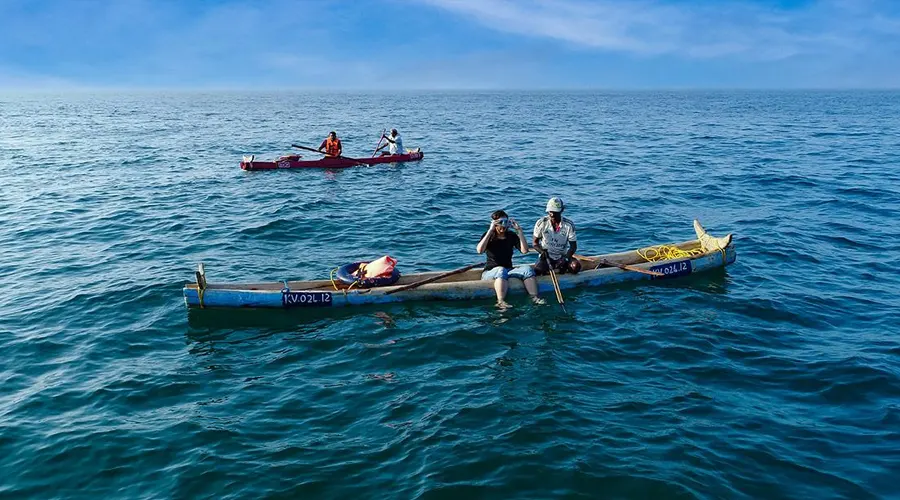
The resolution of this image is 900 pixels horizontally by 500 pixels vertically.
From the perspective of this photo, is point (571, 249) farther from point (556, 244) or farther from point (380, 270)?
point (380, 270)

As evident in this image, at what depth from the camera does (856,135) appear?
180 ft

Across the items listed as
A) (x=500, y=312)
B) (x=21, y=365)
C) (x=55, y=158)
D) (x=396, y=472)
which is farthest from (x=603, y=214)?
(x=55, y=158)

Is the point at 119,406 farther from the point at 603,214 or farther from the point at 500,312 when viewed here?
the point at 603,214

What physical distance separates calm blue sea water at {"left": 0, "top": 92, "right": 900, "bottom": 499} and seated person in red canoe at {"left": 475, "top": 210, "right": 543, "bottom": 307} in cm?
56

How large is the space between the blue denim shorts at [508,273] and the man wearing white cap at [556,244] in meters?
0.56

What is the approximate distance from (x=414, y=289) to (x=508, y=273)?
91.8 inches

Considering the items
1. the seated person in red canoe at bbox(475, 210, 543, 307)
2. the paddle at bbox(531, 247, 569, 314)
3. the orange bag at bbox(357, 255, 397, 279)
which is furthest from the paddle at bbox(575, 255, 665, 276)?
the orange bag at bbox(357, 255, 397, 279)

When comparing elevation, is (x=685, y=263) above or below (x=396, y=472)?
A: above

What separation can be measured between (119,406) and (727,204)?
23672mm

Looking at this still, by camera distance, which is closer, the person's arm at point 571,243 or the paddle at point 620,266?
the person's arm at point 571,243

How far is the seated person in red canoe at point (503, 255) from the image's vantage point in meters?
14.6

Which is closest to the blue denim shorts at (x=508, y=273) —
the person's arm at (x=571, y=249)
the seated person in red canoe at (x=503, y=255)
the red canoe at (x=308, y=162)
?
the seated person in red canoe at (x=503, y=255)

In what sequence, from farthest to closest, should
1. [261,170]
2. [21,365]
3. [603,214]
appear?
[261,170]
[603,214]
[21,365]

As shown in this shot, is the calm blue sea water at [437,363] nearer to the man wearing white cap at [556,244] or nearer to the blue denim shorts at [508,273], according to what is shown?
the blue denim shorts at [508,273]
